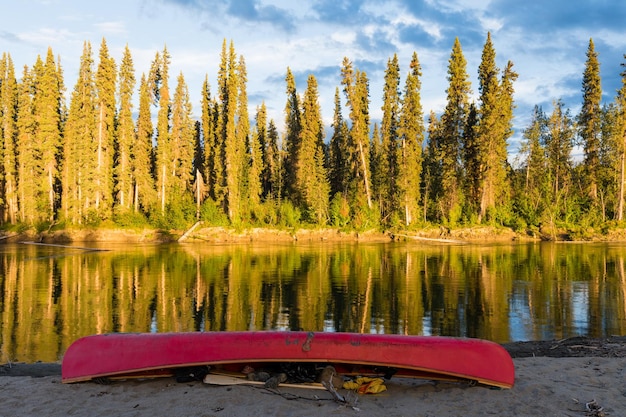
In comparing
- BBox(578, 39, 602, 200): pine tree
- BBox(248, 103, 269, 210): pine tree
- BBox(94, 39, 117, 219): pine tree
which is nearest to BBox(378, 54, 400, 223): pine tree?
BBox(248, 103, 269, 210): pine tree

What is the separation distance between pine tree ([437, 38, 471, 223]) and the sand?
49361mm

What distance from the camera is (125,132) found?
55469 mm

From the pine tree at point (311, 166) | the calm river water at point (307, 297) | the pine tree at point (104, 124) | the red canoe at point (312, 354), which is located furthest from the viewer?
the pine tree at point (311, 166)

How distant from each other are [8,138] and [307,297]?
5544cm

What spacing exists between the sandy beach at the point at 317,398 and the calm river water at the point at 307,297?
158 inches

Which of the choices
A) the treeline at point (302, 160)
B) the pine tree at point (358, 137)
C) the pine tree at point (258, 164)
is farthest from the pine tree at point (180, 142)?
the pine tree at point (358, 137)

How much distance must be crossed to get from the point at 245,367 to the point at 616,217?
57102 millimetres

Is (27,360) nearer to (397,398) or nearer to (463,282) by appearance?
(397,398)

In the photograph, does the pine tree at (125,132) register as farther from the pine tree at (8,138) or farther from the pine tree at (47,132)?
the pine tree at (8,138)

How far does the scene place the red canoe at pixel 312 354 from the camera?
22.4 feet

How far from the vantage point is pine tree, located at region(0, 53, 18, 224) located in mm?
56688

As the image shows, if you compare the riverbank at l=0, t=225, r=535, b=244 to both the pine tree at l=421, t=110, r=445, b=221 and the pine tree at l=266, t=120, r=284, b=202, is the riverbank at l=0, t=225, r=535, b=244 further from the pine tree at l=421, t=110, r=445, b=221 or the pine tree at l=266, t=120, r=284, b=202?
the pine tree at l=266, t=120, r=284, b=202

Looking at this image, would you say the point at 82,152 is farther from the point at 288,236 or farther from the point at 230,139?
the point at 288,236

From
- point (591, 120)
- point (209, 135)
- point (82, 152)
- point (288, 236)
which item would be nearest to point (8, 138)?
point (82, 152)
